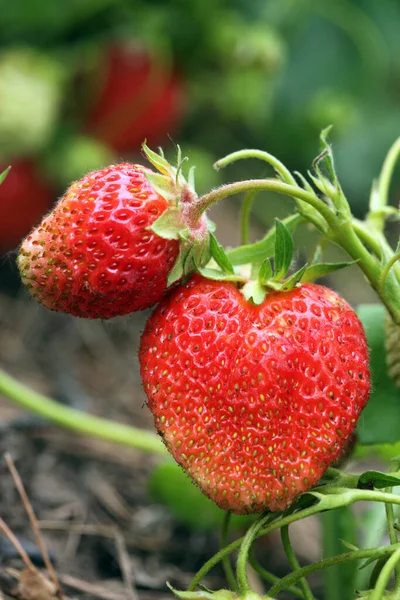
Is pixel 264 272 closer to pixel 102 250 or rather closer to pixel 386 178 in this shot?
pixel 102 250

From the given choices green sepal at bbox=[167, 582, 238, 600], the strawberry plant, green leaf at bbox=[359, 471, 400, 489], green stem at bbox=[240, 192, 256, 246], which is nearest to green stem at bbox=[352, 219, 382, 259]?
the strawberry plant

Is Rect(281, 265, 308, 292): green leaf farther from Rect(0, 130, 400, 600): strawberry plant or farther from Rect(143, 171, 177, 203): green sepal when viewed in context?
Rect(143, 171, 177, 203): green sepal

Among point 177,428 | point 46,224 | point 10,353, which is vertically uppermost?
point 46,224

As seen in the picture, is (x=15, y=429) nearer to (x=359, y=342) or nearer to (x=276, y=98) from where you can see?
(x=359, y=342)

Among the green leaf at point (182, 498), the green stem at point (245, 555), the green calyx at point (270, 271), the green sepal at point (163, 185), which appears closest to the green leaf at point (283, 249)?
the green calyx at point (270, 271)

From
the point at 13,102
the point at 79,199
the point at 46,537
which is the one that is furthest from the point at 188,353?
the point at 13,102

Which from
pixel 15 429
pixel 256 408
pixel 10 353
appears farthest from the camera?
pixel 10 353

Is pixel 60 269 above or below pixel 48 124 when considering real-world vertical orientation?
Answer: above

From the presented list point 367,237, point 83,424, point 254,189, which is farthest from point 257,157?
point 83,424

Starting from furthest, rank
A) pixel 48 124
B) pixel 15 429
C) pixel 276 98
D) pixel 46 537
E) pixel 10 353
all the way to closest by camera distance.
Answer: pixel 276 98 → pixel 48 124 → pixel 10 353 → pixel 15 429 → pixel 46 537
